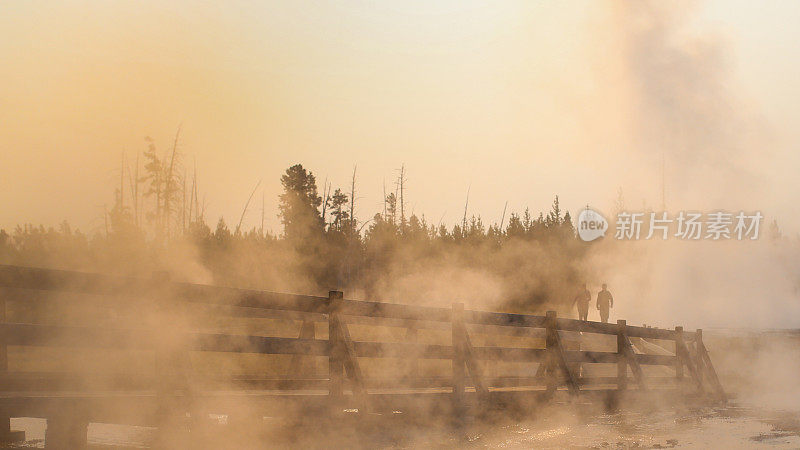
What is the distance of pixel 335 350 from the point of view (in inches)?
344

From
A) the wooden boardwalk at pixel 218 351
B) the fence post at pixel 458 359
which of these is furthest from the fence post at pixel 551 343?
the fence post at pixel 458 359

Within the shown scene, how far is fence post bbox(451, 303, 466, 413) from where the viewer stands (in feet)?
33.5

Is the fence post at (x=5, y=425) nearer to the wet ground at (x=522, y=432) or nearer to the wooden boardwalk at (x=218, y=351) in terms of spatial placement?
the wooden boardwalk at (x=218, y=351)

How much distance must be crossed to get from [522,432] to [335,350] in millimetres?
2661

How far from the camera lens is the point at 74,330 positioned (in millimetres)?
6547

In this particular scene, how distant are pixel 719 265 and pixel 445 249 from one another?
1651cm

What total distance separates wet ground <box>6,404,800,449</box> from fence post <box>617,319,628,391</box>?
34.8 inches

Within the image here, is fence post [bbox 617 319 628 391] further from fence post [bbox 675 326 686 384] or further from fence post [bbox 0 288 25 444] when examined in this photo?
fence post [bbox 0 288 25 444]

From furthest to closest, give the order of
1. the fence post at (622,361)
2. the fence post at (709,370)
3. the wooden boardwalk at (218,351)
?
the fence post at (709,370) → the fence post at (622,361) → the wooden boardwalk at (218,351)

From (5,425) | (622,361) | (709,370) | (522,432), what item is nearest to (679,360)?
(709,370)

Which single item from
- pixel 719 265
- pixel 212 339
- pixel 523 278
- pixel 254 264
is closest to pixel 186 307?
pixel 212 339

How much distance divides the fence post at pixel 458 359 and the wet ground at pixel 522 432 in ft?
1.01

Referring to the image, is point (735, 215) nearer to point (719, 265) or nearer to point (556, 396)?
point (719, 265)

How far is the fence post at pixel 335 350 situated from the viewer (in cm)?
861
